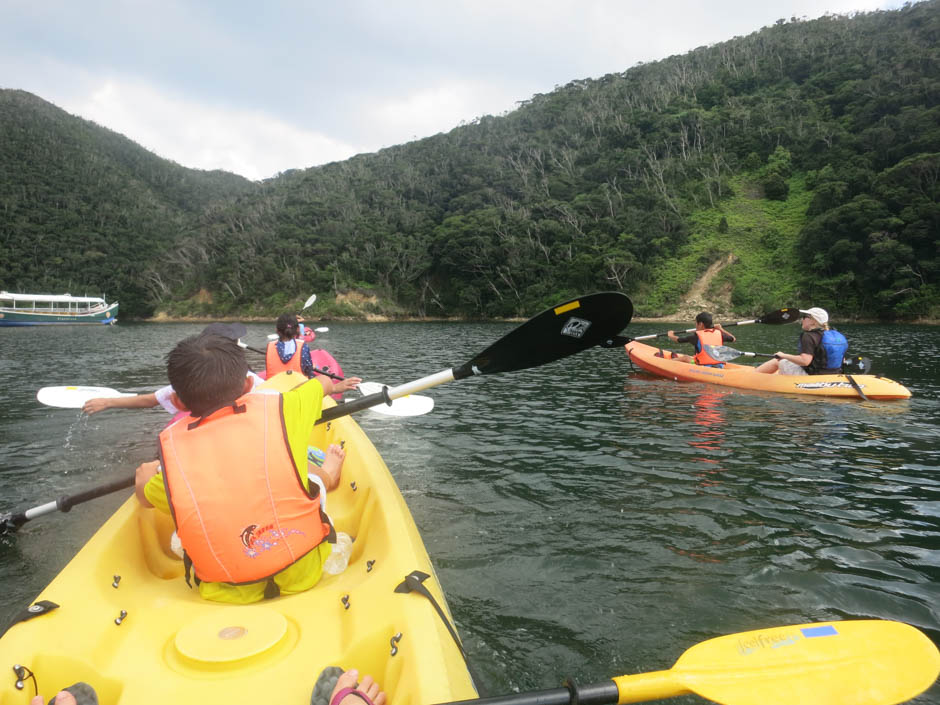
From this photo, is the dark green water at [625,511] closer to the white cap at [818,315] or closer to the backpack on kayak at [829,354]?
the backpack on kayak at [829,354]

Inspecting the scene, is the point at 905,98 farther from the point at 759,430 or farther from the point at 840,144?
the point at 759,430

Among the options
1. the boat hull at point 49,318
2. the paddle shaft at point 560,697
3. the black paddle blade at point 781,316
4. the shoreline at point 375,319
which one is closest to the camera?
the paddle shaft at point 560,697

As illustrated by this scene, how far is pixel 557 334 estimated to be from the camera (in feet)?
11.6

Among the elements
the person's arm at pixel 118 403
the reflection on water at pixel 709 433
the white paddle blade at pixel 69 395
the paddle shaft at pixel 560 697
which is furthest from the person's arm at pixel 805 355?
the white paddle blade at pixel 69 395

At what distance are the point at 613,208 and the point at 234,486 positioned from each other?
51.5m

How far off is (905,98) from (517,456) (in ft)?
167

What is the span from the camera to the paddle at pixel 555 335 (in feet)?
11.3

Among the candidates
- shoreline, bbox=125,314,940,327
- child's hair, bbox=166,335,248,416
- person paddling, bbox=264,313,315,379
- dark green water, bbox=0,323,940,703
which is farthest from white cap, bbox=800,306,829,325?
shoreline, bbox=125,314,940,327

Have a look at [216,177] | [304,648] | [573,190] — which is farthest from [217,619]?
[216,177]

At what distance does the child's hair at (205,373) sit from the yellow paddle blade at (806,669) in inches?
68.7

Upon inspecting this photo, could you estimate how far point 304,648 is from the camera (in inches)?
76.9

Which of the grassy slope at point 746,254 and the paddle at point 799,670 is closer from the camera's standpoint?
the paddle at point 799,670

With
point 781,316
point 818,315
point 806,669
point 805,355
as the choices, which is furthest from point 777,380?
point 806,669

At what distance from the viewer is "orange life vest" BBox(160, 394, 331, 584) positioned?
77.2 inches
